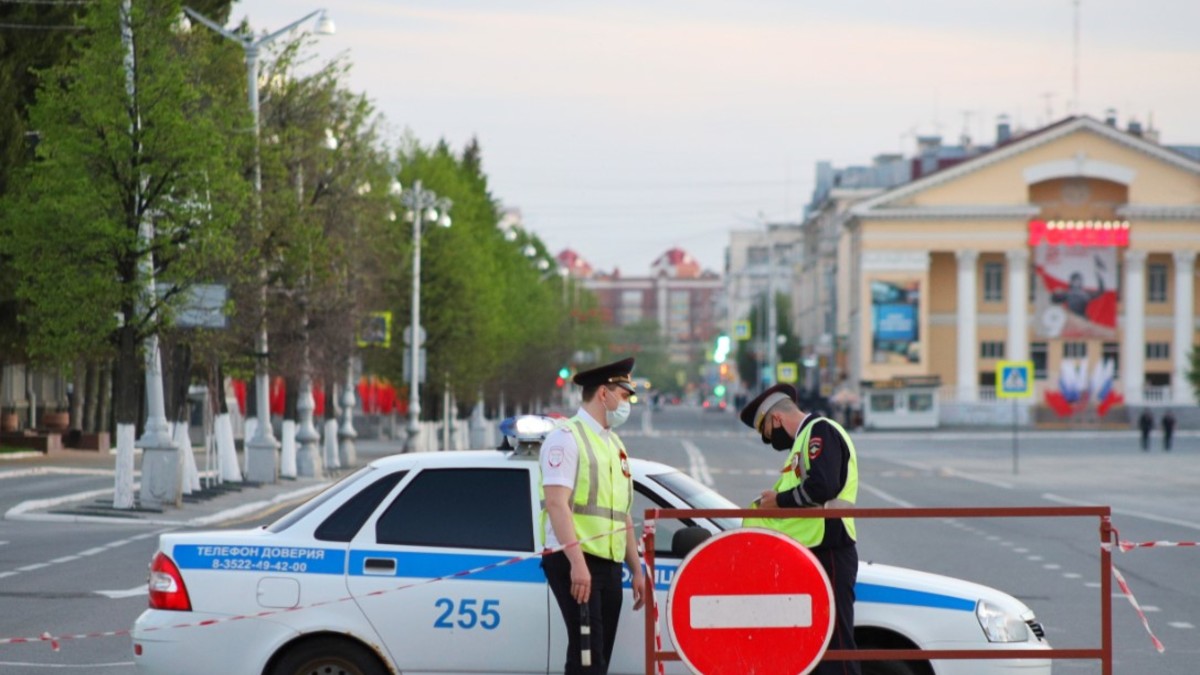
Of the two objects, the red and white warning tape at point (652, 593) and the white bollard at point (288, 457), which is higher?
the red and white warning tape at point (652, 593)

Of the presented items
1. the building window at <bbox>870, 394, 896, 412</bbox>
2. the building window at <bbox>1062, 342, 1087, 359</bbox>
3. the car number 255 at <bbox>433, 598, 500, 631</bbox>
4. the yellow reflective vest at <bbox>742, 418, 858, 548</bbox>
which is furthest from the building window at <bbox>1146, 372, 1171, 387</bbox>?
the car number 255 at <bbox>433, 598, 500, 631</bbox>

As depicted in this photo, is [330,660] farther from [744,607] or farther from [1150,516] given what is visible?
[1150,516]

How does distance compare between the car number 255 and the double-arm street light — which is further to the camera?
the double-arm street light

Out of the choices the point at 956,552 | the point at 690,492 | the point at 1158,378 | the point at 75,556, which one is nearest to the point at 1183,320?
the point at 1158,378

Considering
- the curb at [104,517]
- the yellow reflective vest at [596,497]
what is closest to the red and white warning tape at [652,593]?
the yellow reflective vest at [596,497]

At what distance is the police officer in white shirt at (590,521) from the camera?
874 cm

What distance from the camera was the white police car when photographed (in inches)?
363

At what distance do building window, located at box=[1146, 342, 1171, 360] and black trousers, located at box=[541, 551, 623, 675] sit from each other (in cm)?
11174

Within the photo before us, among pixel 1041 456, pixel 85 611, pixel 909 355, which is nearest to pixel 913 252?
pixel 909 355

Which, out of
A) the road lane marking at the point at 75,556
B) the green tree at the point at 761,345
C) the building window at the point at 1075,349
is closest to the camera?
the road lane marking at the point at 75,556

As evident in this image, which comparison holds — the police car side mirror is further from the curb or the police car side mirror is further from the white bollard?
the white bollard

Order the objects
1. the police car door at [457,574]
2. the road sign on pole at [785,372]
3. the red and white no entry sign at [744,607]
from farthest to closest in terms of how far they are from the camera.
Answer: the road sign on pole at [785,372]
the police car door at [457,574]
the red and white no entry sign at [744,607]

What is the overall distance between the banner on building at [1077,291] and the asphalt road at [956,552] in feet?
173

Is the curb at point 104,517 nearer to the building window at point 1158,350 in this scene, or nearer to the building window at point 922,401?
the building window at point 922,401
